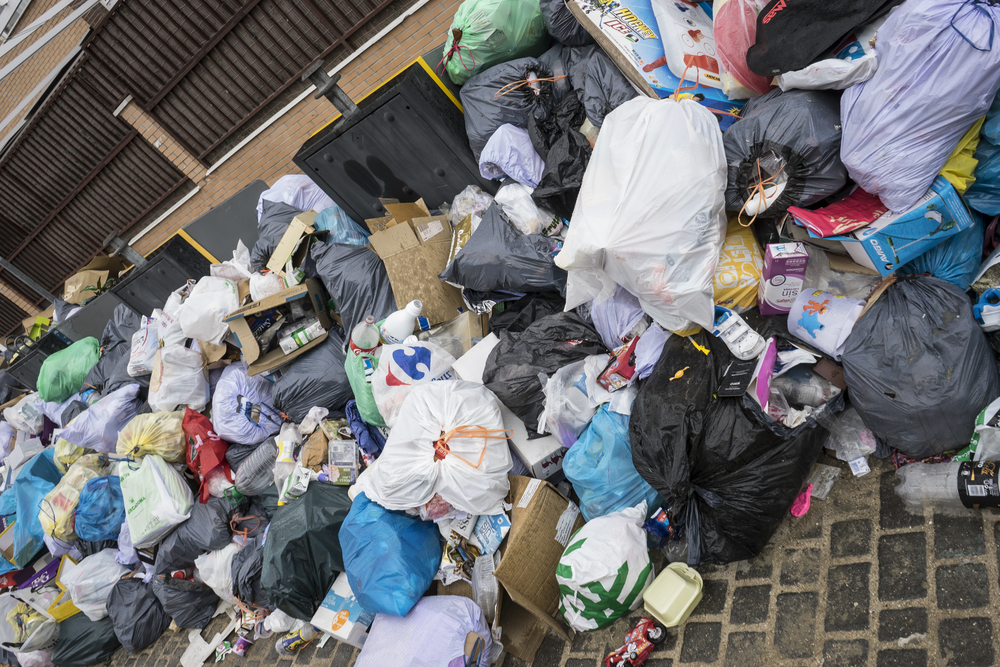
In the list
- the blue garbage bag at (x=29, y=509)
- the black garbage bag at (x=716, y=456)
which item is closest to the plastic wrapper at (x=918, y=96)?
the black garbage bag at (x=716, y=456)

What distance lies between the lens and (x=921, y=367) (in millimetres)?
1623

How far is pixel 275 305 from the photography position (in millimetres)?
3311

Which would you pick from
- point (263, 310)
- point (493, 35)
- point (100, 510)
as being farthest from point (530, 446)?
point (100, 510)

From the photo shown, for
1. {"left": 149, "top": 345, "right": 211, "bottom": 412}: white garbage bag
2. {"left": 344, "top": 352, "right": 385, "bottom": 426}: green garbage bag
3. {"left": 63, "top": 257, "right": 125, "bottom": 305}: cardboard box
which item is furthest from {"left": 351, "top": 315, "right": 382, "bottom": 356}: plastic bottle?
{"left": 63, "top": 257, "right": 125, "bottom": 305}: cardboard box

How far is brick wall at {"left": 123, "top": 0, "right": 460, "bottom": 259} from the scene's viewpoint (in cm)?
438

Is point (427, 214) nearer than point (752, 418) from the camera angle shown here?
No

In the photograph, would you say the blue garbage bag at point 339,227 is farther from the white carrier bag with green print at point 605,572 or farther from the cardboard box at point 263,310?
the white carrier bag with green print at point 605,572

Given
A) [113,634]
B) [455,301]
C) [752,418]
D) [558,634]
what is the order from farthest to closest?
[113,634]
[455,301]
[558,634]
[752,418]

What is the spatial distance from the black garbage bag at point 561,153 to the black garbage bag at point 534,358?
19.8 inches

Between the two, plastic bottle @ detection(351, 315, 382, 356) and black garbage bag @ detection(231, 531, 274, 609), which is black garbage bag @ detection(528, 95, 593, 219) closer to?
plastic bottle @ detection(351, 315, 382, 356)

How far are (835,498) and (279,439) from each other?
2.80m

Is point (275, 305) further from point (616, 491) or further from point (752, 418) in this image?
point (752, 418)

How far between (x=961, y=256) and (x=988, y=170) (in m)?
0.26

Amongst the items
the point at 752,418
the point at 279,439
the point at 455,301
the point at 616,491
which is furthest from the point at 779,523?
the point at 279,439
